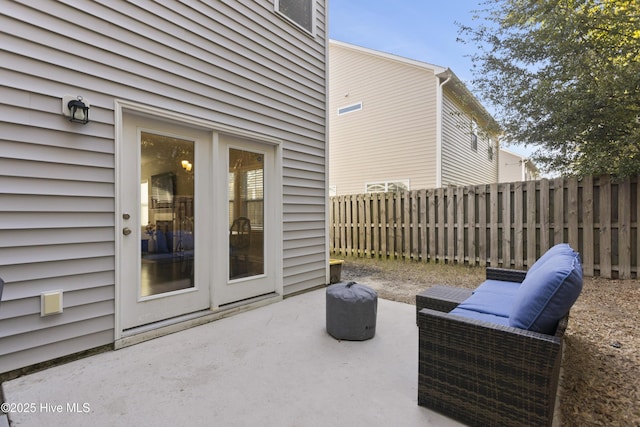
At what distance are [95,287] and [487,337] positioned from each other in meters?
2.84

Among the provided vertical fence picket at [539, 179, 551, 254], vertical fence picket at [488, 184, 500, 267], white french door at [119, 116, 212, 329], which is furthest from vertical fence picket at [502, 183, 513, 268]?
white french door at [119, 116, 212, 329]

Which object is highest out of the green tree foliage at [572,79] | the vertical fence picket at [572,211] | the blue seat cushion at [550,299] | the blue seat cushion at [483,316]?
the green tree foliage at [572,79]

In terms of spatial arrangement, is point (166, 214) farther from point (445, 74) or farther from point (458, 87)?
point (458, 87)

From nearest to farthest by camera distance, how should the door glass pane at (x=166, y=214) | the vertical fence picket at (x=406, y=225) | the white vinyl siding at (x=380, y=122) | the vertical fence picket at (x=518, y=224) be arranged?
the door glass pane at (x=166, y=214) → the vertical fence picket at (x=518, y=224) → the vertical fence picket at (x=406, y=225) → the white vinyl siding at (x=380, y=122)

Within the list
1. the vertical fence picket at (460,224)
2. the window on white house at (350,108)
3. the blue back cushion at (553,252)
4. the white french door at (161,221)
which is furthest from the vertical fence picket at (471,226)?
the window on white house at (350,108)

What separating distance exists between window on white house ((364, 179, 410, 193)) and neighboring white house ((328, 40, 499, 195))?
32 mm

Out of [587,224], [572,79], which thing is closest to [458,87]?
[572,79]

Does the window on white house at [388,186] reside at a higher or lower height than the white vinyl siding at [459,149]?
lower

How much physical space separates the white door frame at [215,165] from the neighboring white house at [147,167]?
0.02 m

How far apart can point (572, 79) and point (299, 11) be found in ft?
14.7

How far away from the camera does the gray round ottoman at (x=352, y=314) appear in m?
2.72

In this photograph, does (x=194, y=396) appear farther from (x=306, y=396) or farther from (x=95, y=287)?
(x=95, y=287)

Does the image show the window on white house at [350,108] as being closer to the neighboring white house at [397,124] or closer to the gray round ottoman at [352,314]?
the neighboring white house at [397,124]

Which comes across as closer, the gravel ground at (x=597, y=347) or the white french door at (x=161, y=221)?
the gravel ground at (x=597, y=347)
